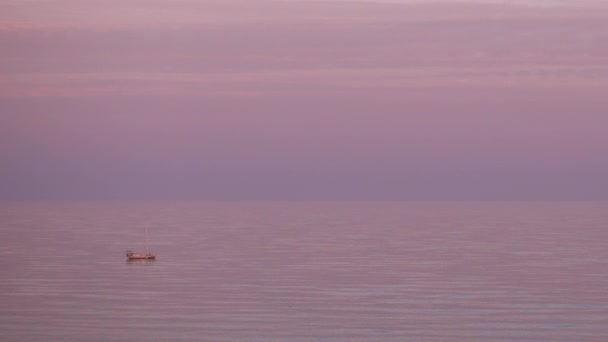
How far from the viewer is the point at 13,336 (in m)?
59.7

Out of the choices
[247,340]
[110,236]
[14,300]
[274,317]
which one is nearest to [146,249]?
[110,236]

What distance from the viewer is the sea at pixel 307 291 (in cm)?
6141

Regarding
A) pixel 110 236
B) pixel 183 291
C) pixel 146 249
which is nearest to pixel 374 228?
pixel 110 236

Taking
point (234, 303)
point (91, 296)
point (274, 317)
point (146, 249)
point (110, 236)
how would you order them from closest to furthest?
point (274, 317) < point (234, 303) < point (91, 296) < point (146, 249) < point (110, 236)

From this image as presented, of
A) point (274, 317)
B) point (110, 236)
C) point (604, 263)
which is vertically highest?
point (110, 236)

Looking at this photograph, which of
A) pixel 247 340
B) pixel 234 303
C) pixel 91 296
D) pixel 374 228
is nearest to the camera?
pixel 247 340

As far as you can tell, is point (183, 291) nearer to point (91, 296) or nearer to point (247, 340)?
point (91, 296)

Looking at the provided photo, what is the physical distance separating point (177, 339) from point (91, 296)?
2143 cm

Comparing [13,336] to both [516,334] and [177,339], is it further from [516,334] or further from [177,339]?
[516,334]

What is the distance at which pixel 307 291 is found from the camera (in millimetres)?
80000

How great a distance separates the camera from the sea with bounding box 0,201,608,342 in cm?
6141

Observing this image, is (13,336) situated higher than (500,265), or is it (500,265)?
(500,265)

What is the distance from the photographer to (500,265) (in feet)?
333

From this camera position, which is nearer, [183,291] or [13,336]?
[13,336]
